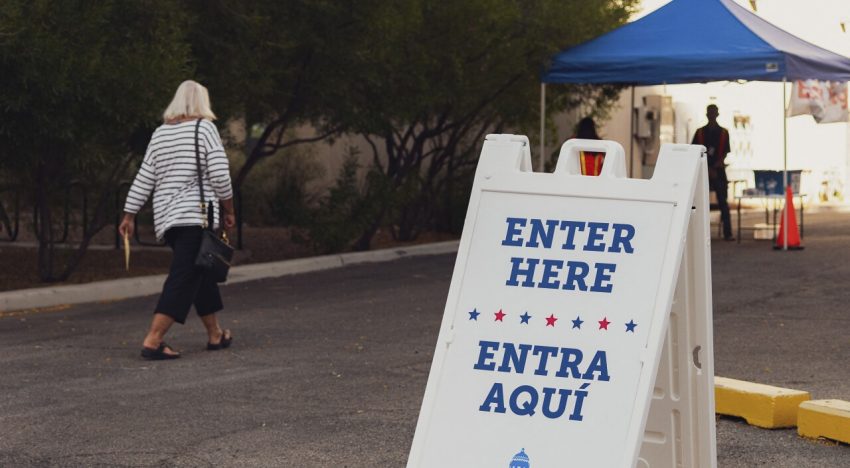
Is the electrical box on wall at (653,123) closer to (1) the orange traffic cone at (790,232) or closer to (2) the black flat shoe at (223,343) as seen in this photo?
(1) the orange traffic cone at (790,232)

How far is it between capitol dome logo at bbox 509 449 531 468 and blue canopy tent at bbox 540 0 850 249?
495 inches

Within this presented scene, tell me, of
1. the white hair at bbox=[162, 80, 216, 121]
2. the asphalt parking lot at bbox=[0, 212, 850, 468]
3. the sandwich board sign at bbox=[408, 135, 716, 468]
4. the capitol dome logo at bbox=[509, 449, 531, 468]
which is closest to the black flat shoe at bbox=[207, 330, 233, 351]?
→ the asphalt parking lot at bbox=[0, 212, 850, 468]

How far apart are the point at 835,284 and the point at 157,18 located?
6.80m

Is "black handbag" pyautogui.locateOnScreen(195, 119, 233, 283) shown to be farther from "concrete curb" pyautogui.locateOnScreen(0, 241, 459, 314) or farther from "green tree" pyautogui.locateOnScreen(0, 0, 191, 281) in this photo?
"concrete curb" pyautogui.locateOnScreen(0, 241, 459, 314)

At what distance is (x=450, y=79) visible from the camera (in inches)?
681

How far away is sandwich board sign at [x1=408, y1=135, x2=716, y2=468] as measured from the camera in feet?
15.1

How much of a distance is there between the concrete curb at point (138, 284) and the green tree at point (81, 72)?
126cm

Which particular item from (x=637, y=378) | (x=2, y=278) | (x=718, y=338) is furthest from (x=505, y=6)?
(x=637, y=378)

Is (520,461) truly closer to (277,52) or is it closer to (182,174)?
(182,174)

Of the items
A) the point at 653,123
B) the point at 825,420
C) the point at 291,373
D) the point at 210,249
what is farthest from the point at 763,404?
the point at 653,123

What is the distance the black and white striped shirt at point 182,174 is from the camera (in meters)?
9.55

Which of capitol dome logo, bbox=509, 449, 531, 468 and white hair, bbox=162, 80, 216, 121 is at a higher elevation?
white hair, bbox=162, 80, 216, 121

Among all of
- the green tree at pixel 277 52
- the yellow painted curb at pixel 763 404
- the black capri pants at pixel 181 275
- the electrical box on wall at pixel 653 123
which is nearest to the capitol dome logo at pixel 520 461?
the yellow painted curb at pixel 763 404

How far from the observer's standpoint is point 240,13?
13.8 metres
